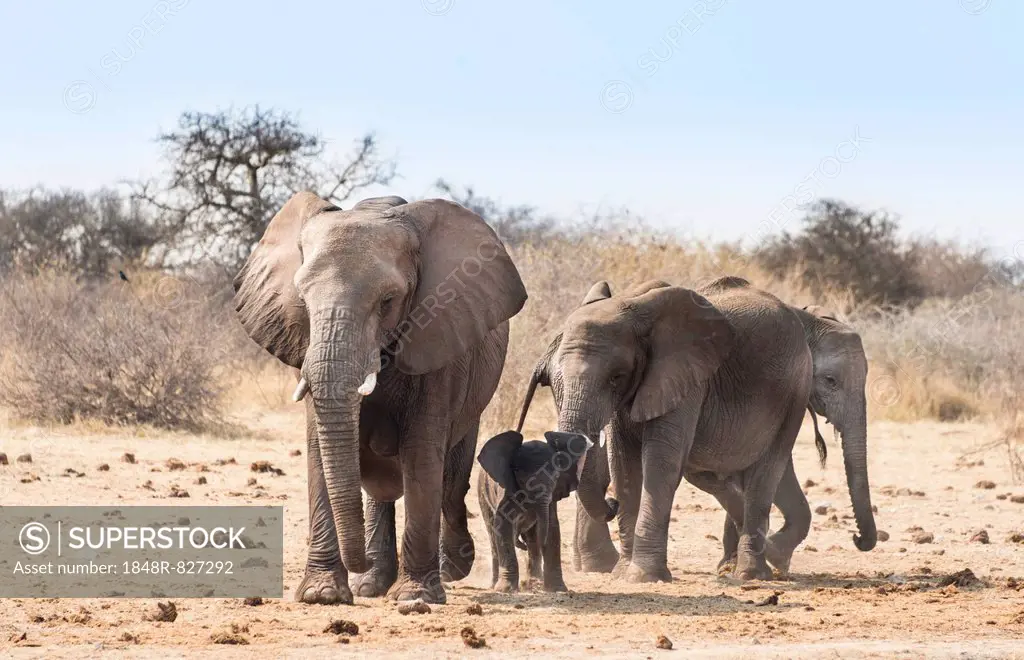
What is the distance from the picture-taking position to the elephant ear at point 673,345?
937cm

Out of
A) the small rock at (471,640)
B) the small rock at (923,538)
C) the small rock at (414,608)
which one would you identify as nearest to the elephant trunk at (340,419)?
the small rock at (414,608)

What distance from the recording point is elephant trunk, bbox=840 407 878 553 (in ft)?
34.0

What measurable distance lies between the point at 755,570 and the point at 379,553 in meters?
2.65

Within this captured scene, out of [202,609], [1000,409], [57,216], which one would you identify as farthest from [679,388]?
[57,216]

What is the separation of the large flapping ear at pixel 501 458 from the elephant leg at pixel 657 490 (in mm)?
975

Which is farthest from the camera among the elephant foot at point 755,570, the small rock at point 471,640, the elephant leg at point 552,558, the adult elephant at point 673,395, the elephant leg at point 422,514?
the elephant foot at point 755,570

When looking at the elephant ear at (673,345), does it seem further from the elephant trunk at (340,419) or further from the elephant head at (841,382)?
the elephant trunk at (340,419)

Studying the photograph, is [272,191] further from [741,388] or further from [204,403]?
[741,388]

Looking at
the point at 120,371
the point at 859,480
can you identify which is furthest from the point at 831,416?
the point at 120,371

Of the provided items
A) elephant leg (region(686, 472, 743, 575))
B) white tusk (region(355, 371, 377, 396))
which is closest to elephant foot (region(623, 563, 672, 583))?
elephant leg (region(686, 472, 743, 575))

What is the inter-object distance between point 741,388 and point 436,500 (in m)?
2.96

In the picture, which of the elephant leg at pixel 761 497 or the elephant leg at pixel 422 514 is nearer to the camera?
the elephant leg at pixel 422 514

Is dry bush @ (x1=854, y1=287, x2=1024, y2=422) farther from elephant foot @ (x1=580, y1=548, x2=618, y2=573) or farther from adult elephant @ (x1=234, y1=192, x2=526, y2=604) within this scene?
adult elephant @ (x1=234, y1=192, x2=526, y2=604)

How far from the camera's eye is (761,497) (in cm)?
1036
